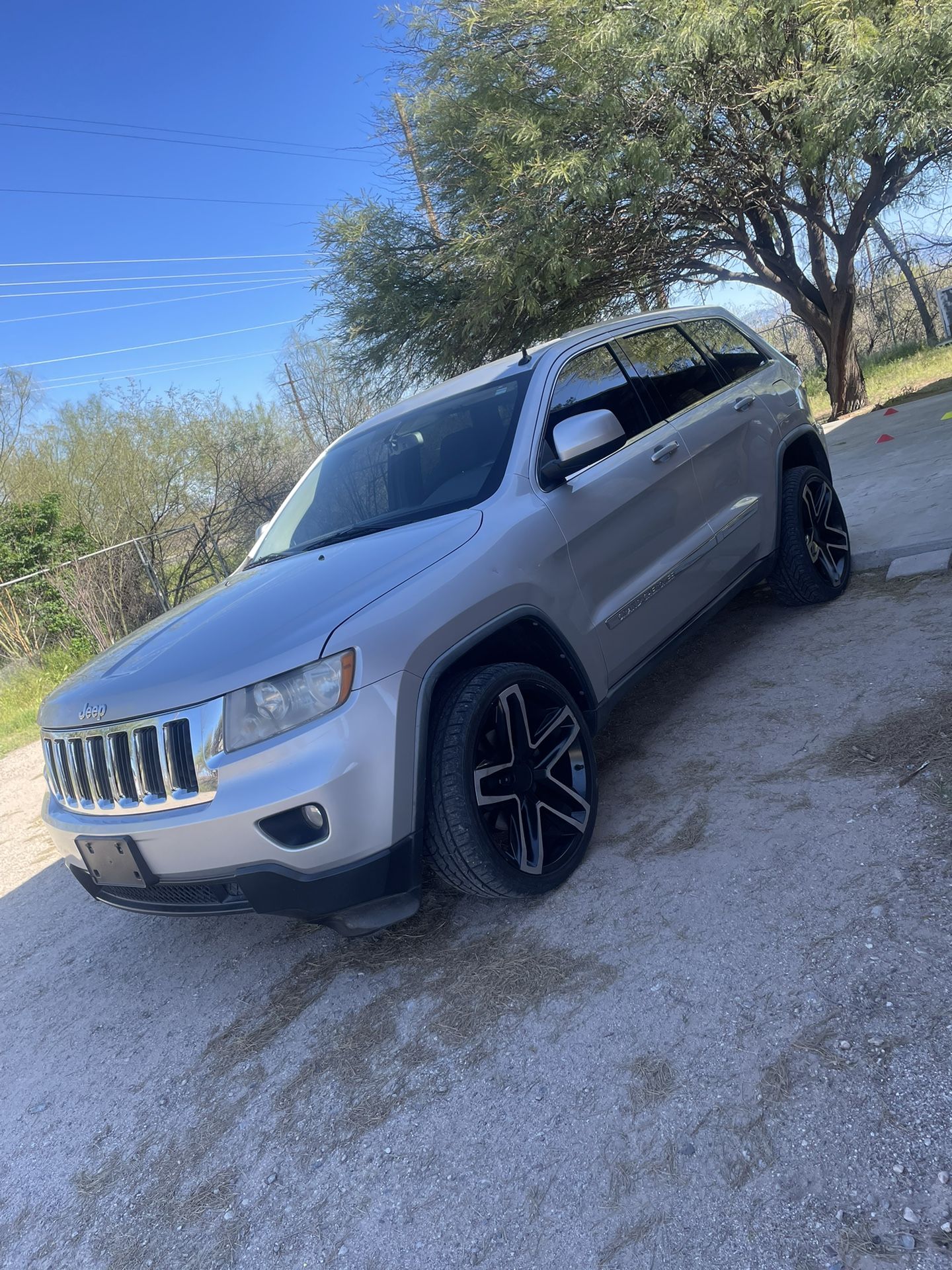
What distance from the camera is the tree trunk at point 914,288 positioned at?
755 inches

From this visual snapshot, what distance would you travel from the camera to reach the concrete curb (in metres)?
5.36

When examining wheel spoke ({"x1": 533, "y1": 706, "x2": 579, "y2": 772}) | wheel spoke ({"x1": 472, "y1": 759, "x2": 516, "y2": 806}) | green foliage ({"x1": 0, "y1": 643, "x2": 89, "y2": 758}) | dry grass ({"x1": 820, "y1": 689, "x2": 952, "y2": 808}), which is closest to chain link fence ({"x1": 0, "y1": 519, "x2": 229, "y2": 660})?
green foliage ({"x1": 0, "y1": 643, "x2": 89, "y2": 758})

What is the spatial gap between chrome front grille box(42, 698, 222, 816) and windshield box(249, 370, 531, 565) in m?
1.27

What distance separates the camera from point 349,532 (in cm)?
370

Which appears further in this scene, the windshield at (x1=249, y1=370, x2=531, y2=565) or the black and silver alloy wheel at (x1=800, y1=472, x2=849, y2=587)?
the black and silver alloy wheel at (x1=800, y1=472, x2=849, y2=587)

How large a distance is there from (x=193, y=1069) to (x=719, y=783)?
212cm

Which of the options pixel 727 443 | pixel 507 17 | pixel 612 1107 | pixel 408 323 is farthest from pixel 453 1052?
pixel 408 323

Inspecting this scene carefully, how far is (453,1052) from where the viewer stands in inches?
97.3

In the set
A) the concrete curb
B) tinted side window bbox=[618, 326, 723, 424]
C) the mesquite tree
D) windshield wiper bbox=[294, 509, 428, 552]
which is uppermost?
the mesquite tree

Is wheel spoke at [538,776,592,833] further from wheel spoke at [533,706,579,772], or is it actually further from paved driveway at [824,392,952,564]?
paved driveway at [824,392,952,564]

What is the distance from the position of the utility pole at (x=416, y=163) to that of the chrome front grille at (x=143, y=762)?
13016 mm

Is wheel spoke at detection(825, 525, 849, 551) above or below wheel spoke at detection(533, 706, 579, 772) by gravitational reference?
below

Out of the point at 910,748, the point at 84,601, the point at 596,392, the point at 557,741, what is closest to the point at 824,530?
the point at 596,392

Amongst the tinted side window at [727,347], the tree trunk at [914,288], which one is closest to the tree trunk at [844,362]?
the tree trunk at [914,288]
